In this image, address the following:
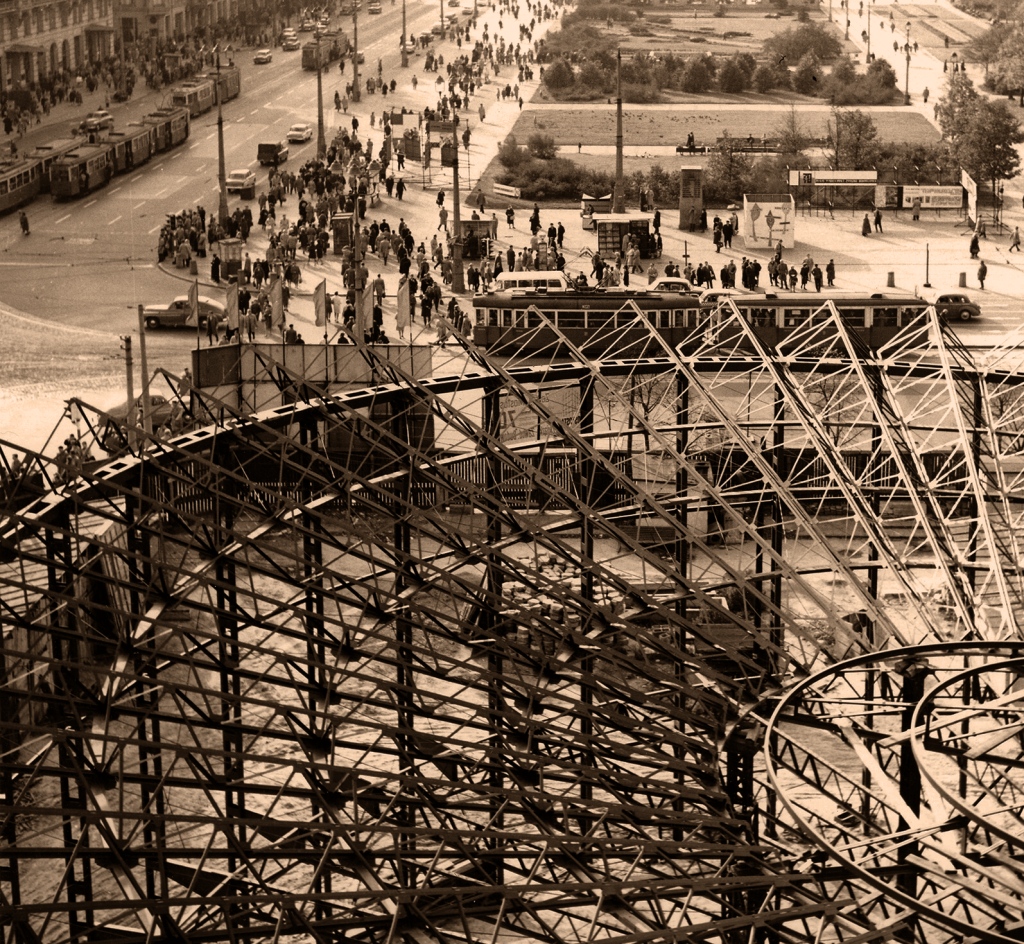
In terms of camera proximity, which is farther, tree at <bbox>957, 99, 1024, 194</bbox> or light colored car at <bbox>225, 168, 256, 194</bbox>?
tree at <bbox>957, 99, 1024, 194</bbox>

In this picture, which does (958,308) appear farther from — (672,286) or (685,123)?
(685,123)

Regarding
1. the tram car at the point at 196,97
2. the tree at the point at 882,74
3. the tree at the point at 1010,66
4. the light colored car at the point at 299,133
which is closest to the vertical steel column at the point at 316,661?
the light colored car at the point at 299,133

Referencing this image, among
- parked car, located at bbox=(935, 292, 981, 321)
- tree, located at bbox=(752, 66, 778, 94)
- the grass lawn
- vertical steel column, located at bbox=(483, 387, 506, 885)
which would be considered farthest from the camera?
tree, located at bbox=(752, 66, 778, 94)

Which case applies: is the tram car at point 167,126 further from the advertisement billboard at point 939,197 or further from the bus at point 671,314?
the bus at point 671,314

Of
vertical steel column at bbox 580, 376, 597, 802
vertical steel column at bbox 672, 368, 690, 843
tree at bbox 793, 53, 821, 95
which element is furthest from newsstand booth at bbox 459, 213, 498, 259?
tree at bbox 793, 53, 821, 95

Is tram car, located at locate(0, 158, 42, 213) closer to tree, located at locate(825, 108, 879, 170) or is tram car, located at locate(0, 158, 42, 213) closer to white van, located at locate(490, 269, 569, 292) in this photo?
white van, located at locate(490, 269, 569, 292)

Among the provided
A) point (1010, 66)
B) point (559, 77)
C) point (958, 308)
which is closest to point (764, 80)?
point (559, 77)

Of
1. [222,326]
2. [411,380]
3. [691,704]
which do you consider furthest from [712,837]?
[222,326]
